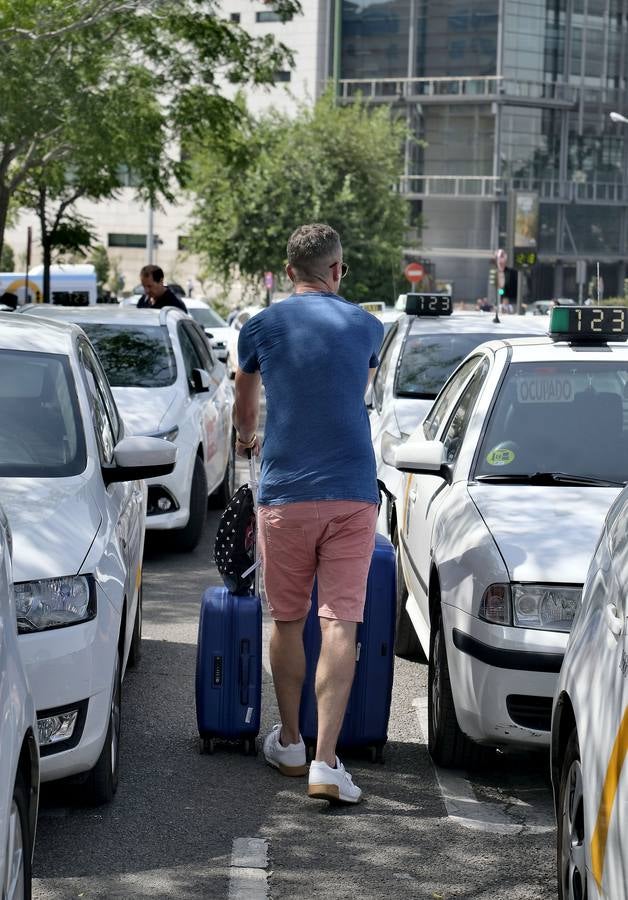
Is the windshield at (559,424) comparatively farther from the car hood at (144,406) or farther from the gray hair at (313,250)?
the car hood at (144,406)

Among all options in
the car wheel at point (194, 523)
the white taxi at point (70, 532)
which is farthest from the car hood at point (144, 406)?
the white taxi at point (70, 532)

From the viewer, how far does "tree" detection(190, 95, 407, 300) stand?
47.8 metres

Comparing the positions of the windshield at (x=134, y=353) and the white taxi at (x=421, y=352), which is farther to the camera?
the windshield at (x=134, y=353)

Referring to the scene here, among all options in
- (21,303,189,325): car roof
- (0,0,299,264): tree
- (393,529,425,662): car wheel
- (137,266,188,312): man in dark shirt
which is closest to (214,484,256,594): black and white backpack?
(393,529,425,662): car wheel

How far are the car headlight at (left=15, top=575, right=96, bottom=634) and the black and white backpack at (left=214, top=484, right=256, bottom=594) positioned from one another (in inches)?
37.5

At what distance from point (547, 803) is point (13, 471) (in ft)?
7.46

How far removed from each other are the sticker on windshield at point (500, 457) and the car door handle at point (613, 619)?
255cm

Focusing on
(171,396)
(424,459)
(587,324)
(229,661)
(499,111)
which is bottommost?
(229,661)

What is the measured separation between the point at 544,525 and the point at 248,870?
5.50 ft

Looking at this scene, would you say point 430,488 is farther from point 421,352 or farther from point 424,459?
point 421,352

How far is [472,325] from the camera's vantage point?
1077cm

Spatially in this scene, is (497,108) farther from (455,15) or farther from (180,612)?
(180,612)

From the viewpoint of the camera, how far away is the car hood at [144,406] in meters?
10.1

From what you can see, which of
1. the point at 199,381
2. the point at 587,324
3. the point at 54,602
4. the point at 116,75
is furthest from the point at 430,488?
the point at 116,75
